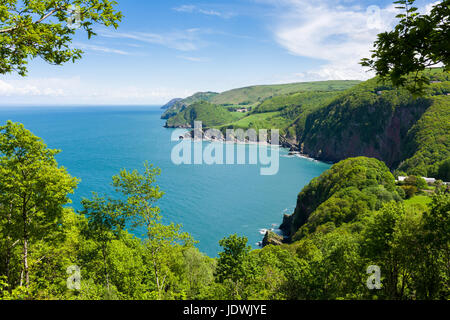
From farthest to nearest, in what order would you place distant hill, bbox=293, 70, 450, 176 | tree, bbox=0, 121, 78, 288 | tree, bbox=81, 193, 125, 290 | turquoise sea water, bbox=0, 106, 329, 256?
1. distant hill, bbox=293, 70, 450, 176
2. turquoise sea water, bbox=0, 106, 329, 256
3. tree, bbox=81, 193, 125, 290
4. tree, bbox=0, 121, 78, 288

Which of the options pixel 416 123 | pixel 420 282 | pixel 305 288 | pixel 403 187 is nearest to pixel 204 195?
pixel 403 187

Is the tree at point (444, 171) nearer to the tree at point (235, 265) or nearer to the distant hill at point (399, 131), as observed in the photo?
the distant hill at point (399, 131)

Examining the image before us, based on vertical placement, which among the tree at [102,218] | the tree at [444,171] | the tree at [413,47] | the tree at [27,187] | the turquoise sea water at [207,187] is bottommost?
the turquoise sea water at [207,187]

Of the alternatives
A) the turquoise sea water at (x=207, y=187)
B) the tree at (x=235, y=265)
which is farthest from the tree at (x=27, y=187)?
the turquoise sea water at (x=207, y=187)

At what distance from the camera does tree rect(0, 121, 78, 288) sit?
42.4 ft

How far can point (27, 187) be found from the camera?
13.0 m

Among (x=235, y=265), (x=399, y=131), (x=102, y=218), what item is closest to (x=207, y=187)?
(x=235, y=265)

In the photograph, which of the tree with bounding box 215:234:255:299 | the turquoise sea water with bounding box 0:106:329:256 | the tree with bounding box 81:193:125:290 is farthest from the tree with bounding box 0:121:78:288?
the turquoise sea water with bounding box 0:106:329:256

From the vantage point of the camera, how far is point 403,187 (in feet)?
232

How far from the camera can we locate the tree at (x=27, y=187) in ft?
42.4

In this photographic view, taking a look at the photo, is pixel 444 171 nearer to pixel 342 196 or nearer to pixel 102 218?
pixel 342 196

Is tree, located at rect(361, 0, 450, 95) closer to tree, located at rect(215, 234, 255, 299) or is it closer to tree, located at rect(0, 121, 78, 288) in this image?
tree, located at rect(0, 121, 78, 288)
